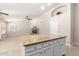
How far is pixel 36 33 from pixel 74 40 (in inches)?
23.9

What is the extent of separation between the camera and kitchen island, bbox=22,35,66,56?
158 cm

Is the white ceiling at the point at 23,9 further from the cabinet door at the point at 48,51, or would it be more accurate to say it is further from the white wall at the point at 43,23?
the cabinet door at the point at 48,51

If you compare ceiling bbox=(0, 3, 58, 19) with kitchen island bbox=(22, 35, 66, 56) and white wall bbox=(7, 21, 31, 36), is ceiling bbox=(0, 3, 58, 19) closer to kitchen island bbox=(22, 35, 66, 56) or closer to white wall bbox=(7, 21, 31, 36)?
white wall bbox=(7, 21, 31, 36)

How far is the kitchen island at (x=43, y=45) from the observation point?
1576 millimetres

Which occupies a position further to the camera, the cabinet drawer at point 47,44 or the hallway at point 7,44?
the cabinet drawer at point 47,44

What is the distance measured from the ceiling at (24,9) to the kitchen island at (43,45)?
37 cm

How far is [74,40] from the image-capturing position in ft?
5.13

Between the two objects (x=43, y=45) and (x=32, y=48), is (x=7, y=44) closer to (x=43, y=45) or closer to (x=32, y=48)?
(x=32, y=48)

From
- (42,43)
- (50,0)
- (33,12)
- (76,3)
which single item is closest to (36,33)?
(42,43)

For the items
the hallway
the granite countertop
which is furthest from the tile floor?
the granite countertop

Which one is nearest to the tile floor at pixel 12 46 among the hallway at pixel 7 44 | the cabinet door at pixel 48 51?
the hallway at pixel 7 44

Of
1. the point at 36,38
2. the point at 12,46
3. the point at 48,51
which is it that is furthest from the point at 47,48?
the point at 12,46

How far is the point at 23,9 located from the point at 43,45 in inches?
26.4

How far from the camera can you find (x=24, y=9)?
58.9 inches
